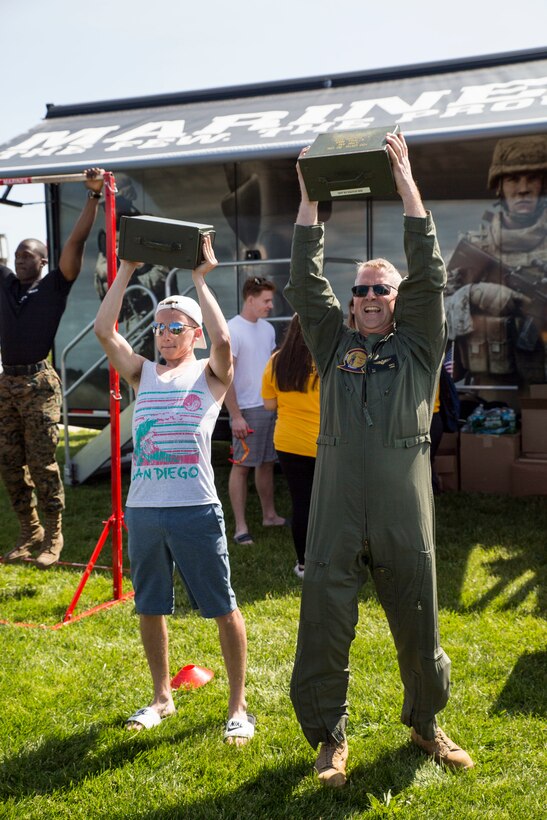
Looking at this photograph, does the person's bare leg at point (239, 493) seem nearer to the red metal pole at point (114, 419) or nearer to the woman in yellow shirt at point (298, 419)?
the woman in yellow shirt at point (298, 419)

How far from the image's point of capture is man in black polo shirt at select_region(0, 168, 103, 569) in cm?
541

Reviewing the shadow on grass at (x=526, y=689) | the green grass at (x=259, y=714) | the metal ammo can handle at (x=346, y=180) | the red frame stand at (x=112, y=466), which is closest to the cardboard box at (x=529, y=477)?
the green grass at (x=259, y=714)

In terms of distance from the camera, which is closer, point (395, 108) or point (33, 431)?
point (33, 431)

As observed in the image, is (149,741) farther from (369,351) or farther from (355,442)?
(369,351)

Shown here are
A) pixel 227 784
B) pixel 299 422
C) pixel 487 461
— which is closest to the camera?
pixel 227 784

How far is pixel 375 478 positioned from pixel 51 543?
11.7 ft

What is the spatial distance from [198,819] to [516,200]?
21.5 feet

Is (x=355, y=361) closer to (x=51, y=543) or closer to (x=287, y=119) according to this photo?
(x=51, y=543)

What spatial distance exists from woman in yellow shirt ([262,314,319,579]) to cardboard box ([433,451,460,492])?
9.75 feet

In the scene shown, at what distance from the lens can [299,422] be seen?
507cm

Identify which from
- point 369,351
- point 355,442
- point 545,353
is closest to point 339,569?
point 355,442

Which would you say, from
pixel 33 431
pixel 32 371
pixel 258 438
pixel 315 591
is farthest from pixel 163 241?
pixel 258 438

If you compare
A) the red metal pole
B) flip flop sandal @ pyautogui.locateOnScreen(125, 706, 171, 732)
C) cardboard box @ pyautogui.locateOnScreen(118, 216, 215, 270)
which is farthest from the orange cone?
cardboard box @ pyautogui.locateOnScreen(118, 216, 215, 270)

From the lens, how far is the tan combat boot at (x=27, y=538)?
5.91m
